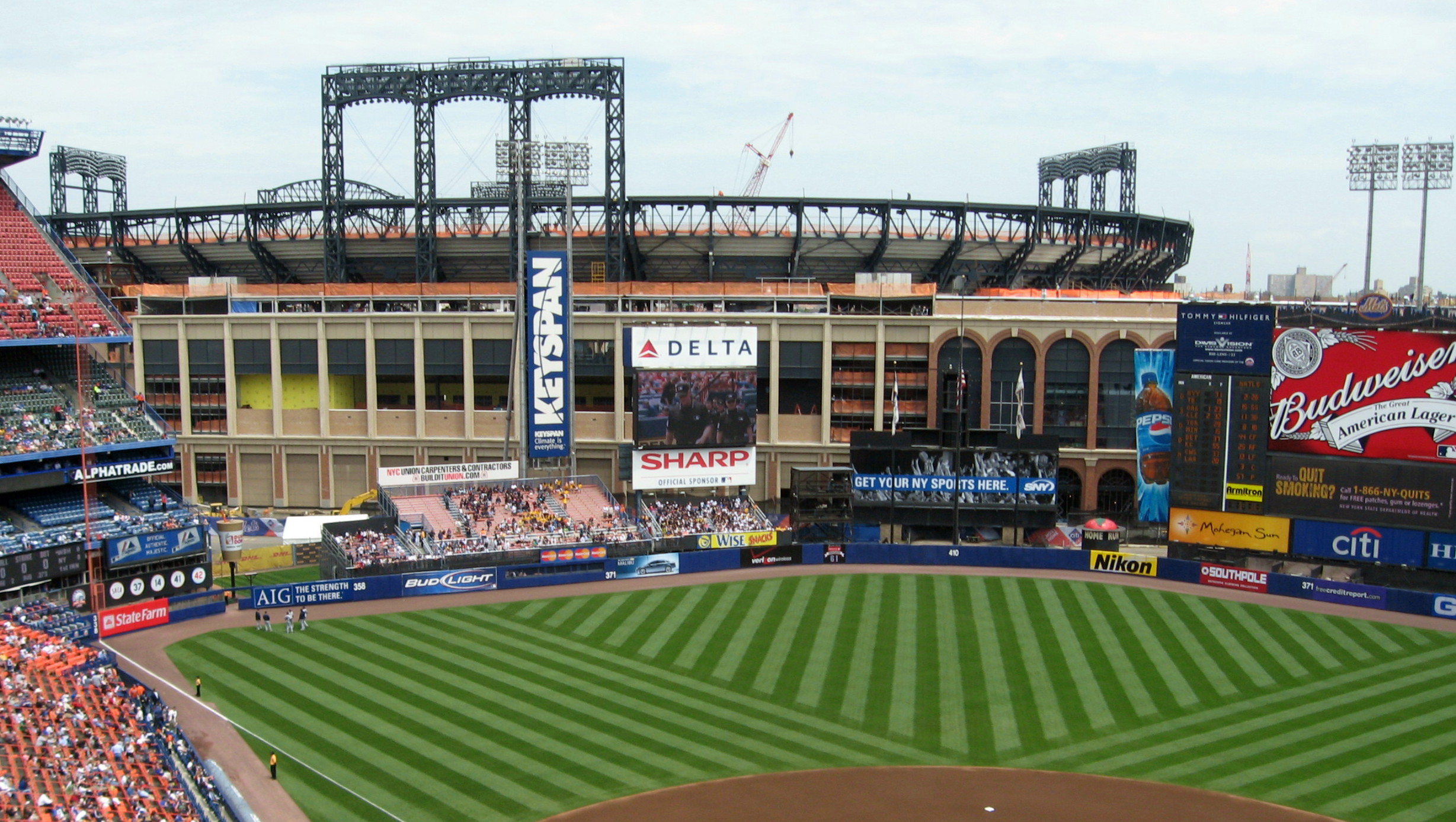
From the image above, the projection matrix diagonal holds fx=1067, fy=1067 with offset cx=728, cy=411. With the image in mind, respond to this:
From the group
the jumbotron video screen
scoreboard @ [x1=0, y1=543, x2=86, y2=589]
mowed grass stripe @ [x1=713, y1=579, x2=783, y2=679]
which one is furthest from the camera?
the jumbotron video screen

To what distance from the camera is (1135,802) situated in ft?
97.1

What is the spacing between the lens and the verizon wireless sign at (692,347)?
58156 millimetres

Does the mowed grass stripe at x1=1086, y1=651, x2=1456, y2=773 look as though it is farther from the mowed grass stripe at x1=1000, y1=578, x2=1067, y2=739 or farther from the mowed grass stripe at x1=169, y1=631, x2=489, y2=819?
the mowed grass stripe at x1=169, y1=631, x2=489, y2=819

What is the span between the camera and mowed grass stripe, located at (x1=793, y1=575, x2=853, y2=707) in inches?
1471

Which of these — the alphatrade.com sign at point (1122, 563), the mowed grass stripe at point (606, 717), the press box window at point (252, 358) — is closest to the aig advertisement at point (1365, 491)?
the alphatrade.com sign at point (1122, 563)

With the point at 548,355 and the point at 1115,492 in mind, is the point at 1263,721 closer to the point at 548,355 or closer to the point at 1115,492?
the point at 1115,492

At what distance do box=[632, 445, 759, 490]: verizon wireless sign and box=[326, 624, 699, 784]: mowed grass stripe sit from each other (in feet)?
A: 62.3

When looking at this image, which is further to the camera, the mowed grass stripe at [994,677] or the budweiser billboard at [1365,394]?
the budweiser billboard at [1365,394]

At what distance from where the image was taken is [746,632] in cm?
4456


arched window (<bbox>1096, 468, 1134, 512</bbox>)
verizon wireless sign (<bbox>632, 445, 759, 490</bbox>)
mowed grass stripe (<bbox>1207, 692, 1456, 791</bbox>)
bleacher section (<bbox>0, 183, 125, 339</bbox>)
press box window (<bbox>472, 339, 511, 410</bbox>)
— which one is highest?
bleacher section (<bbox>0, 183, 125, 339</bbox>)

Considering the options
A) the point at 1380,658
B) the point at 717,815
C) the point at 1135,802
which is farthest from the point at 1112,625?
the point at 717,815

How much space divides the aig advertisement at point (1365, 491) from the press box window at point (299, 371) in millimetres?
57724

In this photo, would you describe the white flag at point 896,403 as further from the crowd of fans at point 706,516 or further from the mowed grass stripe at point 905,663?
the mowed grass stripe at point 905,663

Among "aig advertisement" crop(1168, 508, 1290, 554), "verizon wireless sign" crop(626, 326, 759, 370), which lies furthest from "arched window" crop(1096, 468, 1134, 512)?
"verizon wireless sign" crop(626, 326, 759, 370)
